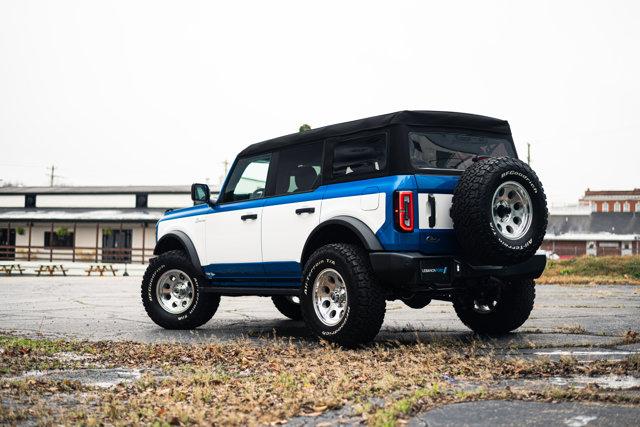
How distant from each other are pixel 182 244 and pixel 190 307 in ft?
2.67

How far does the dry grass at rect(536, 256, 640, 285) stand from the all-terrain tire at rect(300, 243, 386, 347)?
14.6 metres

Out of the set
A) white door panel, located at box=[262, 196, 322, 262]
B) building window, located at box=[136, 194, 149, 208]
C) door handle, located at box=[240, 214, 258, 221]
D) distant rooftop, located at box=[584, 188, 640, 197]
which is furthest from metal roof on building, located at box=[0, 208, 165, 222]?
distant rooftop, located at box=[584, 188, 640, 197]

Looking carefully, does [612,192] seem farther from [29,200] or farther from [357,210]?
[357,210]

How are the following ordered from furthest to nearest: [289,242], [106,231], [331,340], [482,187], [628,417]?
1. [106,231]
2. [289,242]
3. [331,340]
4. [482,187]
5. [628,417]

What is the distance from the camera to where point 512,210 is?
629 centimetres

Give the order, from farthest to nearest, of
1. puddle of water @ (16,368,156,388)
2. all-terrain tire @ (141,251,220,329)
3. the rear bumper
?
1. all-terrain tire @ (141,251,220,329)
2. the rear bumper
3. puddle of water @ (16,368,156,388)

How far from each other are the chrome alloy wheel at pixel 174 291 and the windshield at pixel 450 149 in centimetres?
373

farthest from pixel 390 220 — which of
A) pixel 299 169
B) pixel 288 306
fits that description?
pixel 288 306

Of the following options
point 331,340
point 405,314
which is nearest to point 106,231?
point 405,314

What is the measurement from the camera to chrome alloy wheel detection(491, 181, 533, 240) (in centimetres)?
616

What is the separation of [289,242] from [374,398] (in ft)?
11.0

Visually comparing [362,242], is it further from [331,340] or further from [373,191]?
[331,340]

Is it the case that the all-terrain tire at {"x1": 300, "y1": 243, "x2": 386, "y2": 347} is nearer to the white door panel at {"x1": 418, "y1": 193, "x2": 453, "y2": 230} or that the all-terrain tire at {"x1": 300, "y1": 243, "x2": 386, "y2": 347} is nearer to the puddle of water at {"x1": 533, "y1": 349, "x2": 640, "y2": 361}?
the white door panel at {"x1": 418, "y1": 193, "x2": 453, "y2": 230}

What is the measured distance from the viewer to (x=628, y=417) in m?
3.46
